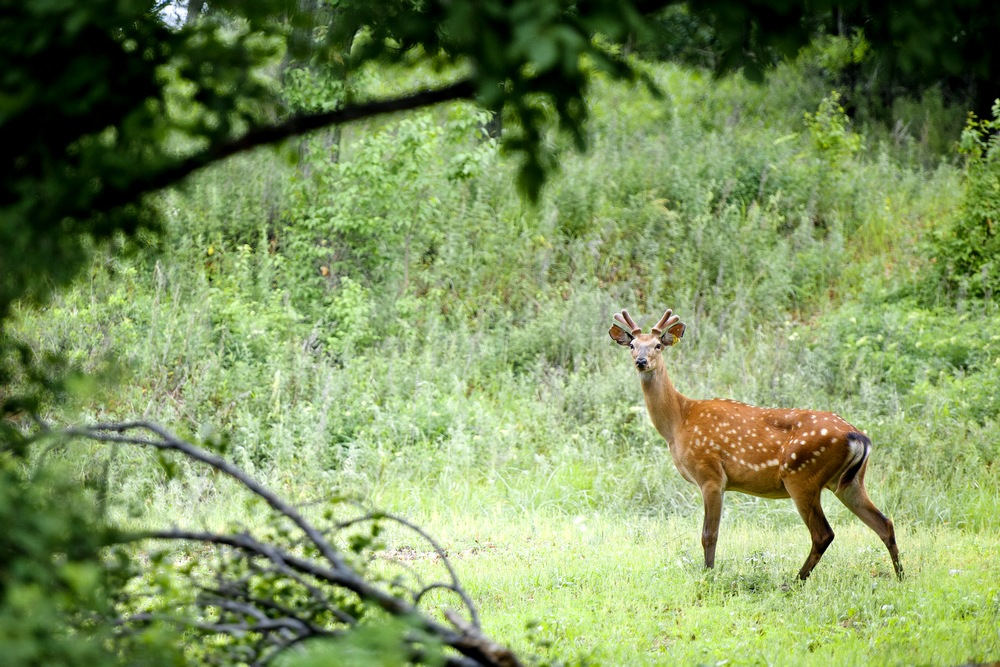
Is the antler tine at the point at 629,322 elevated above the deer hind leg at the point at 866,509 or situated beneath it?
elevated above

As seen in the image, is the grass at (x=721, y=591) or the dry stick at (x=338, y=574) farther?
the grass at (x=721, y=591)

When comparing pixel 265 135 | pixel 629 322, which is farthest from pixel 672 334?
pixel 265 135

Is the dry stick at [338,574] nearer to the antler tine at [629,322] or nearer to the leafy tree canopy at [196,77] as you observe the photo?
the leafy tree canopy at [196,77]

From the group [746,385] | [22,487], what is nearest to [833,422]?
[746,385]

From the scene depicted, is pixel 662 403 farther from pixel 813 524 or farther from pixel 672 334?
pixel 813 524

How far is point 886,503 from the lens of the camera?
356 inches

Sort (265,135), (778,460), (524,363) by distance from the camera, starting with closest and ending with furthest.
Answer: (265,135) < (778,460) < (524,363)

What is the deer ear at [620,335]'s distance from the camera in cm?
861

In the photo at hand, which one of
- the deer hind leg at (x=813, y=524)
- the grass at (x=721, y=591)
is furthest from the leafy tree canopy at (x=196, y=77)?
the deer hind leg at (x=813, y=524)

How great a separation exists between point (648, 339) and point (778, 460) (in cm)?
145

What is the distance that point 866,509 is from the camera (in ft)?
24.5

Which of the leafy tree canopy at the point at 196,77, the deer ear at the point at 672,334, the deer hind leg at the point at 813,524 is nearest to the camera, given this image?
the leafy tree canopy at the point at 196,77

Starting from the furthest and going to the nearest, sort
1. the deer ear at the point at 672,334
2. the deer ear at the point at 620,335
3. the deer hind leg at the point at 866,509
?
1. the deer ear at the point at 620,335
2. the deer ear at the point at 672,334
3. the deer hind leg at the point at 866,509

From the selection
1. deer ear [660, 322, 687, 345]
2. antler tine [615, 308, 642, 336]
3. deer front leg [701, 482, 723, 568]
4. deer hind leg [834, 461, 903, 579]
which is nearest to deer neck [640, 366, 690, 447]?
deer ear [660, 322, 687, 345]
